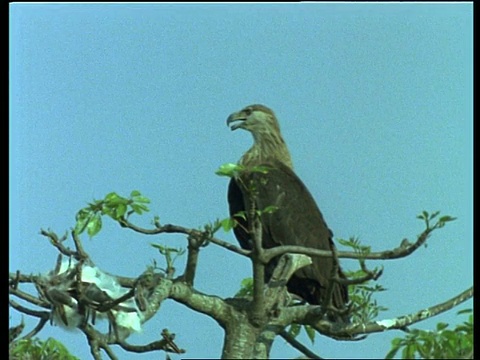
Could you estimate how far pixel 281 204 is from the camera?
6.44 meters

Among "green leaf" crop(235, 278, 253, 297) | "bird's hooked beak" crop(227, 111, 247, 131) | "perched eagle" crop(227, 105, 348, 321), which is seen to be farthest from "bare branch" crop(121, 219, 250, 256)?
"bird's hooked beak" crop(227, 111, 247, 131)

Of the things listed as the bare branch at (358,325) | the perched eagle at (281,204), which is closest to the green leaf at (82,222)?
the bare branch at (358,325)

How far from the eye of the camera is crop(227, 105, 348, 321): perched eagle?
20.0 feet

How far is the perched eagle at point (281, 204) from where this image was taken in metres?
6.09

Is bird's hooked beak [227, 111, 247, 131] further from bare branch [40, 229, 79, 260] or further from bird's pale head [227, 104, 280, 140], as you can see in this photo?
bare branch [40, 229, 79, 260]

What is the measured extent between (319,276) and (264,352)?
166 cm

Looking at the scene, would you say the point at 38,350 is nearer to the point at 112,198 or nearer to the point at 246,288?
the point at 112,198

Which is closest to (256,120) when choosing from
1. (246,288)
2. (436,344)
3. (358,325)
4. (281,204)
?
(281,204)

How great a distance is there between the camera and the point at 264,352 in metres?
4.48

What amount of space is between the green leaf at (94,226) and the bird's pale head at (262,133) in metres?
2.82

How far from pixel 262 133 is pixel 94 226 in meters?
3.08

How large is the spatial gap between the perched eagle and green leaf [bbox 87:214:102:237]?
52.3 inches

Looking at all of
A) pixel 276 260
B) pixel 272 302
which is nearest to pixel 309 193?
pixel 276 260

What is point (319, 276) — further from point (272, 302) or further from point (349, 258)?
point (349, 258)
